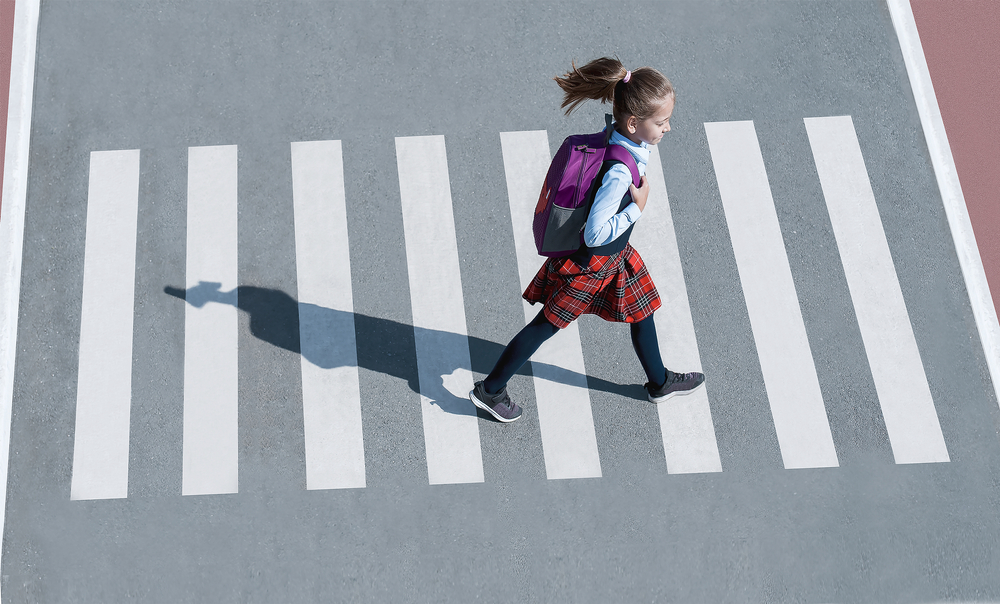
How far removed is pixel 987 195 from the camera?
20.4ft

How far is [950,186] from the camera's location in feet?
20.3

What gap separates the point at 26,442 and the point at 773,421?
14.4 feet

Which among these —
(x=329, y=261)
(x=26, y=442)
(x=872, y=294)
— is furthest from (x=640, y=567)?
(x=26, y=442)

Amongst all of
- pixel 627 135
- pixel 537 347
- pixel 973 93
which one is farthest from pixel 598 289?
pixel 973 93

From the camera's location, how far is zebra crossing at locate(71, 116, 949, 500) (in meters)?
5.30

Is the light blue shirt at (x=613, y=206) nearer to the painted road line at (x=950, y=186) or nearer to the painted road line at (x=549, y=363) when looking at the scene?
the painted road line at (x=549, y=363)

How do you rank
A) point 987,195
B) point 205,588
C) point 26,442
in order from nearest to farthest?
point 205,588 < point 26,442 < point 987,195

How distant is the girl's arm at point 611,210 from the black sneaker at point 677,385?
5.04 feet

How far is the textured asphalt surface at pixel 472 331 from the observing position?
198 inches

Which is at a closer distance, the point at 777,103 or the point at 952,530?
the point at 952,530

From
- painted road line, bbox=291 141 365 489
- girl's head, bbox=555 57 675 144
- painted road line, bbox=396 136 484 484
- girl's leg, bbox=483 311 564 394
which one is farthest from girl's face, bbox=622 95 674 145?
painted road line, bbox=291 141 365 489

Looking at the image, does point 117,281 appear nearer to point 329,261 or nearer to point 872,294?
point 329,261

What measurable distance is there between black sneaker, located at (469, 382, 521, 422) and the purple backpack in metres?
1.33

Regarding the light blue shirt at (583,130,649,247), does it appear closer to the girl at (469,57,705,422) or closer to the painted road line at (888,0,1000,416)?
the girl at (469,57,705,422)
